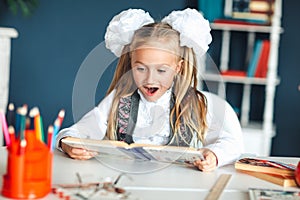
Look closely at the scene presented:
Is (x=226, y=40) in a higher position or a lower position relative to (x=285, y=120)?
higher

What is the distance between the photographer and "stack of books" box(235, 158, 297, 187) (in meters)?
1.43

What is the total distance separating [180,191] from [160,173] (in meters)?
0.15

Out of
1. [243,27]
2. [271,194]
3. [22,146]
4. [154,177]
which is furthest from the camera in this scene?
[243,27]

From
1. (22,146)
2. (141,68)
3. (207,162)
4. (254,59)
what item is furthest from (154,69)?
(254,59)

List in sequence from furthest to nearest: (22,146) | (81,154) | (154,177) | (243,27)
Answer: (243,27) → (81,154) → (154,177) → (22,146)

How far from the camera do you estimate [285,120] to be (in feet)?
12.0

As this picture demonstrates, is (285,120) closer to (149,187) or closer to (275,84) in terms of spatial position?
(275,84)

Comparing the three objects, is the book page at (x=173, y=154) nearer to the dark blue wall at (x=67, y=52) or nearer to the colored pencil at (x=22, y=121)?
the colored pencil at (x=22, y=121)

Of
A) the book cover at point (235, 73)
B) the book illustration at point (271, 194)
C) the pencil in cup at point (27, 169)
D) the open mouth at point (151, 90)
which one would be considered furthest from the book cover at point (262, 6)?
the pencil in cup at point (27, 169)

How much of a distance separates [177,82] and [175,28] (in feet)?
0.49

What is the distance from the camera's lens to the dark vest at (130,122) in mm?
1657

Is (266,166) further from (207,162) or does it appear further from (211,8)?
(211,8)

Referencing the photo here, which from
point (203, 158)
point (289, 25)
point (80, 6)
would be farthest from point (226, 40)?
point (203, 158)

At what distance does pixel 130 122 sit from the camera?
5.56 ft
